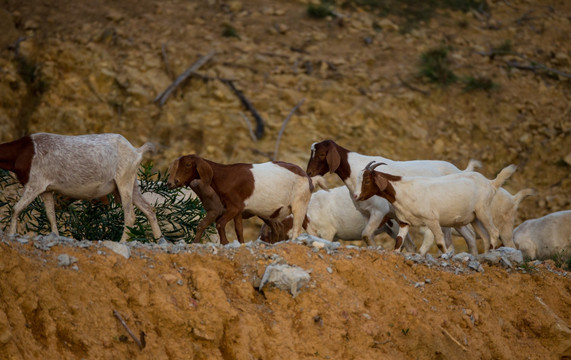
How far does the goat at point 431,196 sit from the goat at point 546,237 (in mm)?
4048

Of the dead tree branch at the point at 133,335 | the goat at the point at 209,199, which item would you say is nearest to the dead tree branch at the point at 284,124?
the goat at the point at 209,199

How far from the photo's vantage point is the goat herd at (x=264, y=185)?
361 inches

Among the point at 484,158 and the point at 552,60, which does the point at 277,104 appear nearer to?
the point at 484,158

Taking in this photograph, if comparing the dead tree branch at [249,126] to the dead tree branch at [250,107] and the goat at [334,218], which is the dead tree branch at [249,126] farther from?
the goat at [334,218]

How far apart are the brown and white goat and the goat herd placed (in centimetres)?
1

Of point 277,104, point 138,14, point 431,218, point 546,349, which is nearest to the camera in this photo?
point 546,349

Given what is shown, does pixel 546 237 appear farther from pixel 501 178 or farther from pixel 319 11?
pixel 319 11

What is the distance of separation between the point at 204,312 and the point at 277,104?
1371 cm

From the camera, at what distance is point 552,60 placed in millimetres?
23078

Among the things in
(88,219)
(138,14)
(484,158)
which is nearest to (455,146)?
(484,158)

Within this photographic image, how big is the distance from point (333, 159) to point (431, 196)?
179 cm

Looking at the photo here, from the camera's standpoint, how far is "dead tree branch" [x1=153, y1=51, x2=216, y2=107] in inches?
804

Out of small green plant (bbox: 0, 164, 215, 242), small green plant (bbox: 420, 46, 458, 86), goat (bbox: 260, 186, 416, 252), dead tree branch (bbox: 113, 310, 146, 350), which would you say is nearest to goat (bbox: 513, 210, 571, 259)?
goat (bbox: 260, 186, 416, 252)

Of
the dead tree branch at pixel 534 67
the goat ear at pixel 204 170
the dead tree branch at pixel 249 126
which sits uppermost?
the goat ear at pixel 204 170
